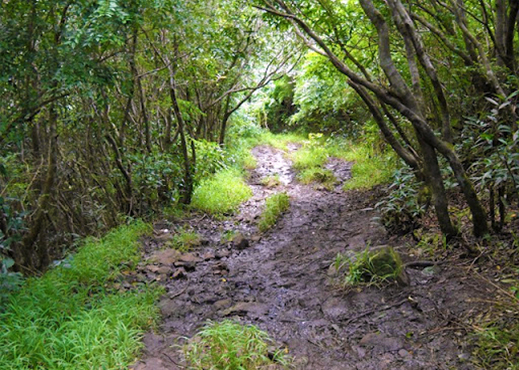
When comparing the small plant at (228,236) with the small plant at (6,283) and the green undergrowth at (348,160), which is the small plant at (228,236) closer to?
the green undergrowth at (348,160)

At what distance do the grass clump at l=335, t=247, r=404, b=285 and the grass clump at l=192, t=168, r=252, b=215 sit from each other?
3808 mm

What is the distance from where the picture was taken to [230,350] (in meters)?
2.85

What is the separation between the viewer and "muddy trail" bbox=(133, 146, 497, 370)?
2.92 m

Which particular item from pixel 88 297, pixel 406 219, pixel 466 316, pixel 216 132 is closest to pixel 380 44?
pixel 406 219

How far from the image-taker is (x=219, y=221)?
702 centimetres

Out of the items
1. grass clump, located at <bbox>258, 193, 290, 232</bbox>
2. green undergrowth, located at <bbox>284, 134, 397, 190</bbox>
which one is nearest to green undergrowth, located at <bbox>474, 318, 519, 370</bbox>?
grass clump, located at <bbox>258, 193, 290, 232</bbox>

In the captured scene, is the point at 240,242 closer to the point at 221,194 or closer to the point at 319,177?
the point at 221,194

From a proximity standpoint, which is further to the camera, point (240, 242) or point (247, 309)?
point (240, 242)

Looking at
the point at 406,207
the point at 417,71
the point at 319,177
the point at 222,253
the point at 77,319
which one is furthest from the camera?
the point at 319,177

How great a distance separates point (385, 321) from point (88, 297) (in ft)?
8.95

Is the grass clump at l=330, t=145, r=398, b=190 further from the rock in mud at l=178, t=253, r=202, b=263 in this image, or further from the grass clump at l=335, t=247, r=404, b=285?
the rock in mud at l=178, t=253, r=202, b=263

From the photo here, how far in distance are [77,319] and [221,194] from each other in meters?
4.76

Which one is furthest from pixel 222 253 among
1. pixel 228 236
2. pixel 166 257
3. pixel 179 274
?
pixel 179 274

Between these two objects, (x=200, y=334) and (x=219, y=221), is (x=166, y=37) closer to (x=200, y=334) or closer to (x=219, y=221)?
(x=219, y=221)
